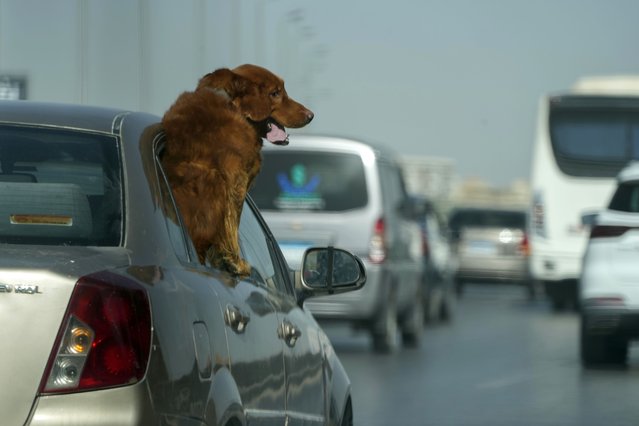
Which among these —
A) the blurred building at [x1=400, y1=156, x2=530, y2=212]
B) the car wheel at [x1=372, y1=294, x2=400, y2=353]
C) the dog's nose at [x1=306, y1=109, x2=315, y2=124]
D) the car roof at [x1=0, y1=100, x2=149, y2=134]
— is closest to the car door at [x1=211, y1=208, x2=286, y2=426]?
the car roof at [x1=0, y1=100, x2=149, y2=134]

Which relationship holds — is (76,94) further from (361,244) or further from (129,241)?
(129,241)

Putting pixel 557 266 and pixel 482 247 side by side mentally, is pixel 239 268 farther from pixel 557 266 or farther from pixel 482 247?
pixel 482 247

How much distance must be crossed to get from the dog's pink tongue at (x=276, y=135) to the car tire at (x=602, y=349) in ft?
31.6

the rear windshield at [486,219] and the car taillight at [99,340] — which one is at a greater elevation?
the car taillight at [99,340]

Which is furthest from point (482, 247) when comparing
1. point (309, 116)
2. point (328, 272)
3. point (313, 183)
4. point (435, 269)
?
point (328, 272)

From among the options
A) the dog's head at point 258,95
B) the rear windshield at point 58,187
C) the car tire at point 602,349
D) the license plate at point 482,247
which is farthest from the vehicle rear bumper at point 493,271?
the rear windshield at point 58,187

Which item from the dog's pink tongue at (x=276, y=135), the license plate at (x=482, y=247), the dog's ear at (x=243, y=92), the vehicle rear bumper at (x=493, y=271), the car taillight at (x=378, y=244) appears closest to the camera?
the dog's ear at (x=243, y=92)

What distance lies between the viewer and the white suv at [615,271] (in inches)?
602

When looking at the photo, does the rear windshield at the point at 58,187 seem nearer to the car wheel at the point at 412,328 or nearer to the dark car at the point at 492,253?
the car wheel at the point at 412,328

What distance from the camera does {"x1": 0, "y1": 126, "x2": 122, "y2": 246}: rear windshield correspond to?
4355mm

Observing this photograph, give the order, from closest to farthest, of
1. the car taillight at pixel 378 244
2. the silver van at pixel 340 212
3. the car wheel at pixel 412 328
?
1. the silver van at pixel 340 212
2. the car taillight at pixel 378 244
3. the car wheel at pixel 412 328

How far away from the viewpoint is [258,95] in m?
6.26

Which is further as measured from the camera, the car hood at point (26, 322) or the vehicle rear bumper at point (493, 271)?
the vehicle rear bumper at point (493, 271)

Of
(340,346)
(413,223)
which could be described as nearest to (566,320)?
(413,223)
